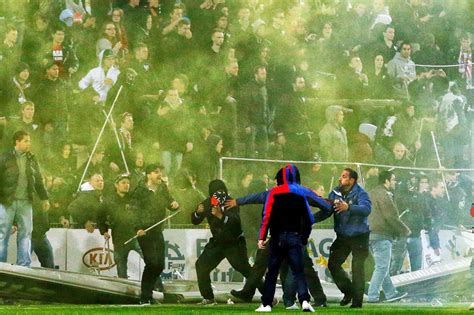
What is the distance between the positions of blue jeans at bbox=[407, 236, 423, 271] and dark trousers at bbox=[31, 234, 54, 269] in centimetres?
514

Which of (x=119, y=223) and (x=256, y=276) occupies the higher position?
(x=119, y=223)

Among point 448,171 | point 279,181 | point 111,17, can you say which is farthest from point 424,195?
point 111,17

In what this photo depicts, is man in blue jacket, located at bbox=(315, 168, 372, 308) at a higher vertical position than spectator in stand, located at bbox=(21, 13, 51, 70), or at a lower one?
lower

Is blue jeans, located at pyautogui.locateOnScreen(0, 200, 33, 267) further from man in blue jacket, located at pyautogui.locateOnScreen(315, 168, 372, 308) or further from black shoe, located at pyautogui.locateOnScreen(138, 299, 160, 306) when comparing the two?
man in blue jacket, located at pyautogui.locateOnScreen(315, 168, 372, 308)

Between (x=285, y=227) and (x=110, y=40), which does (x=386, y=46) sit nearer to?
(x=110, y=40)

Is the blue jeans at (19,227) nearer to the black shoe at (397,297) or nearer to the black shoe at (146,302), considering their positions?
the black shoe at (146,302)

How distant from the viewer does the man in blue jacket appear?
57.1 ft

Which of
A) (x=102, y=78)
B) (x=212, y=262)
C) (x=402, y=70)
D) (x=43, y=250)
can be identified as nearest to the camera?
(x=43, y=250)

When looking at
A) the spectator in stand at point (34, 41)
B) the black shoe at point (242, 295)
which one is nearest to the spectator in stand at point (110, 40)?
the spectator in stand at point (34, 41)

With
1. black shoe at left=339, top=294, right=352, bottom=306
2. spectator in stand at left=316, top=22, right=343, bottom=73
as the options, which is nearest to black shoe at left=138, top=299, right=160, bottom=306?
black shoe at left=339, top=294, right=352, bottom=306

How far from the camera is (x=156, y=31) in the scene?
1794 cm

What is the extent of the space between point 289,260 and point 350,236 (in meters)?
2.55

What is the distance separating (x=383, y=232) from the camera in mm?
17922

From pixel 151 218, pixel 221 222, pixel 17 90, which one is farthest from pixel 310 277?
pixel 17 90
